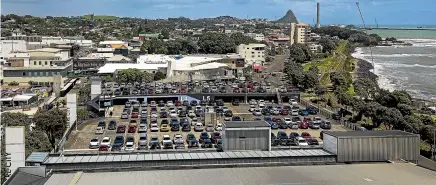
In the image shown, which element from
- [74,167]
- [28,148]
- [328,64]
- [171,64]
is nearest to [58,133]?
[28,148]

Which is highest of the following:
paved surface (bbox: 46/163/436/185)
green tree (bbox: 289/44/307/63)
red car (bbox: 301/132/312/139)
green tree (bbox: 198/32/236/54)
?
green tree (bbox: 198/32/236/54)

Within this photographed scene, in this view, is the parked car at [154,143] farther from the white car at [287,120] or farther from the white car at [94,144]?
the white car at [287,120]

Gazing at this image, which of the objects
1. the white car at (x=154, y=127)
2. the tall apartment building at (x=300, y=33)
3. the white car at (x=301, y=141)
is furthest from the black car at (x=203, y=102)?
the tall apartment building at (x=300, y=33)

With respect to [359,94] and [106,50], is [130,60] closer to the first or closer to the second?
[106,50]

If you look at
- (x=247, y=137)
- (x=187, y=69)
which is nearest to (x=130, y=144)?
(x=247, y=137)

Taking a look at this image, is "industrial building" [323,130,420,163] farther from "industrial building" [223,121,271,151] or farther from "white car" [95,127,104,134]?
"white car" [95,127,104,134]

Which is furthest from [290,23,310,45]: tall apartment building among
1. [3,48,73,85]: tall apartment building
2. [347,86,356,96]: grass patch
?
[3,48,73,85]: tall apartment building
